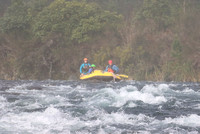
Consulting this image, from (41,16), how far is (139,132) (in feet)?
81.0

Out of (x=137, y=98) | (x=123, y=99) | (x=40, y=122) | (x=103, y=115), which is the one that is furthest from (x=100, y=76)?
(x=40, y=122)

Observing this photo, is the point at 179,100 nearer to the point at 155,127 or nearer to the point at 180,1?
the point at 155,127

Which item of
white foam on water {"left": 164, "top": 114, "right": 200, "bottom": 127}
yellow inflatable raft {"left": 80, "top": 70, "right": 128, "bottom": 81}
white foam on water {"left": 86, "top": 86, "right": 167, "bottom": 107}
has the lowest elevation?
white foam on water {"left": 164, "top": 114, "right": 200, "bottom": 127}

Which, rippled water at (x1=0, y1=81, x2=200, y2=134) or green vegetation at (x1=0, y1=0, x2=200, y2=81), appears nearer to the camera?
rippled water at (x1=0, y1=81, x2=200, y2=134)

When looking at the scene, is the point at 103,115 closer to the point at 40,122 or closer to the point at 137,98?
the point at 40,122

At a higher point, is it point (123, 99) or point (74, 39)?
point (74, 39)

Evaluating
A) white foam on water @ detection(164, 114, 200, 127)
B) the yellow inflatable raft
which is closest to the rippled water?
white foam on water @ detection(164, 114, 200, 127)

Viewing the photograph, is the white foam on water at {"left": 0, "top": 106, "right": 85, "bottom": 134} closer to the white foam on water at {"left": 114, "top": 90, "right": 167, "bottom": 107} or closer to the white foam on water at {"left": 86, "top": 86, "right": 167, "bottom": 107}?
the white foam on water at {"left": 86, "top": 86, "right": 167, "bottom": 107}

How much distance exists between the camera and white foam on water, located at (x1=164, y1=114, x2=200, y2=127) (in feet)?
22.6

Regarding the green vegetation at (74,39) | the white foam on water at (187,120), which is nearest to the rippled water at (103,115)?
the white foam on water at (187,120)

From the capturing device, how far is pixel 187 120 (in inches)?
282

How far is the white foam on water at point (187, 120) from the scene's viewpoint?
22.6ft

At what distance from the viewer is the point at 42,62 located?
28172mm

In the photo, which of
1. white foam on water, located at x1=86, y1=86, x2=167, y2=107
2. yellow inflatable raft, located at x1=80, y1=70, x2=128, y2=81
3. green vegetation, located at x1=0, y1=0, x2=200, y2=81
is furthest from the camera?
green vegetation, located at x1=0, y1=0, x2=200, y2=81
